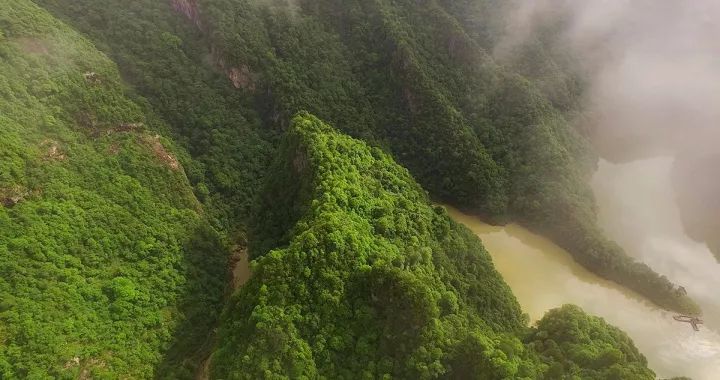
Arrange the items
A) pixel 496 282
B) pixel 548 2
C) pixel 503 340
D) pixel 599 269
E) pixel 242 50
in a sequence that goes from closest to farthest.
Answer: pixel 503 340 < pixel 496 282 < pixel 599 269 < pixel 242 50 < pixel 548 2

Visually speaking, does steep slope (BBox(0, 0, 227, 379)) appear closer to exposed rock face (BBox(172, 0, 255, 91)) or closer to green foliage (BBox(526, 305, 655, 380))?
exposed rock face (BBox(172, 0, 255, 91))

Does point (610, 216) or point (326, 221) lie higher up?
point (610, 216)

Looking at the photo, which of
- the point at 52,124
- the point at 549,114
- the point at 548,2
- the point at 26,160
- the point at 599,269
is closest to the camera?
the point at 26,160

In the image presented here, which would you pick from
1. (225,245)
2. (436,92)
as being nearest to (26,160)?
(225,245)

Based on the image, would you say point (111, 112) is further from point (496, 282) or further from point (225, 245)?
point (496, 282)

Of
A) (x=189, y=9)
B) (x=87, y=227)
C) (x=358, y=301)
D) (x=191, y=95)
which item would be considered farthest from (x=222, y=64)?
(x=358, y=301)

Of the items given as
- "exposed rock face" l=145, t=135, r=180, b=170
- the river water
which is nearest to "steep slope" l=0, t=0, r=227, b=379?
"exposed rock face" l=145, t=135, r=180, b=170
